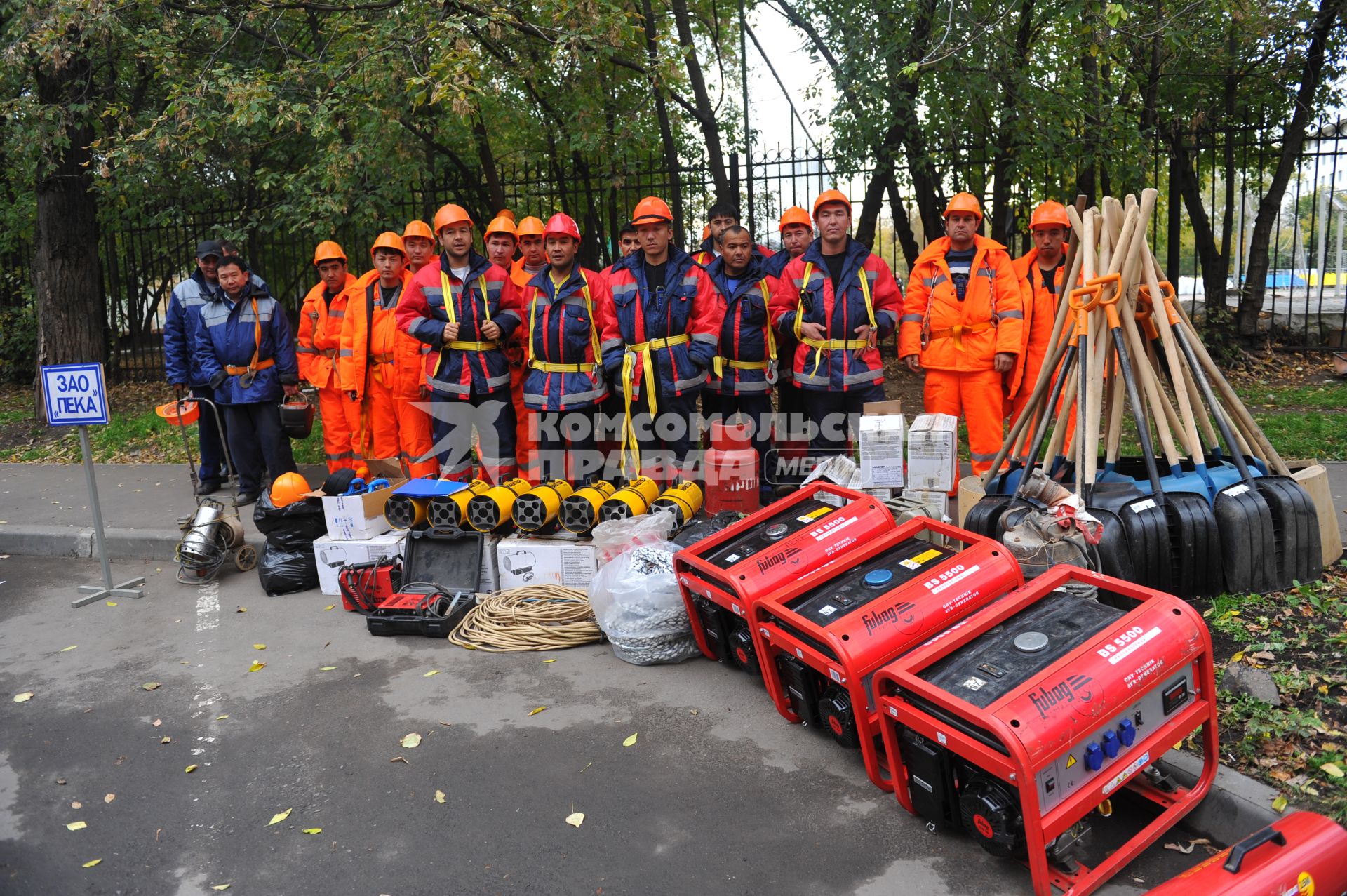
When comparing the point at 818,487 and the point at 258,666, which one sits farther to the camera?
the point at 258,666

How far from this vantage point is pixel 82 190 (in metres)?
12.7

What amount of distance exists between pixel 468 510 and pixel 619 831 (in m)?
3.04

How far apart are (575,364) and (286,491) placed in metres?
2.14

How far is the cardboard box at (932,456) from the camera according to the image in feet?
18.8

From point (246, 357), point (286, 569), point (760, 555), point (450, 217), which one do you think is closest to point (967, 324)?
point (760, 555)

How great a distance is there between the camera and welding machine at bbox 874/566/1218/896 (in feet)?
10.0

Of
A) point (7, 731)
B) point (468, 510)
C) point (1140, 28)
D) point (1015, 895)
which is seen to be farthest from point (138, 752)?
point (1140, 28)

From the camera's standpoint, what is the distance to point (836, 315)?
6.73m

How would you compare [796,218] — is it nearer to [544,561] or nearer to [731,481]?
[731,481]

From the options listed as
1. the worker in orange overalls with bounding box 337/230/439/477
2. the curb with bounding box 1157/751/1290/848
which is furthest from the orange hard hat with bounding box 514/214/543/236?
the curb with bounding box 1157/751/1290/848

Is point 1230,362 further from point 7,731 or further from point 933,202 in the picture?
point 7,731

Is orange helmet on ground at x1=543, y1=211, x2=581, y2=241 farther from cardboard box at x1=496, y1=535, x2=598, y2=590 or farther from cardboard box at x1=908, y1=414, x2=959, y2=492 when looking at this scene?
cardboard box at x1=908, y1=414, x2=959, y2=492

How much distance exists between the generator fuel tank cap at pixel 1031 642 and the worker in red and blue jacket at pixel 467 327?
15.1 ft

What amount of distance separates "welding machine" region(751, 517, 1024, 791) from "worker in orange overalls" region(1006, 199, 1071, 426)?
9.20 ft
